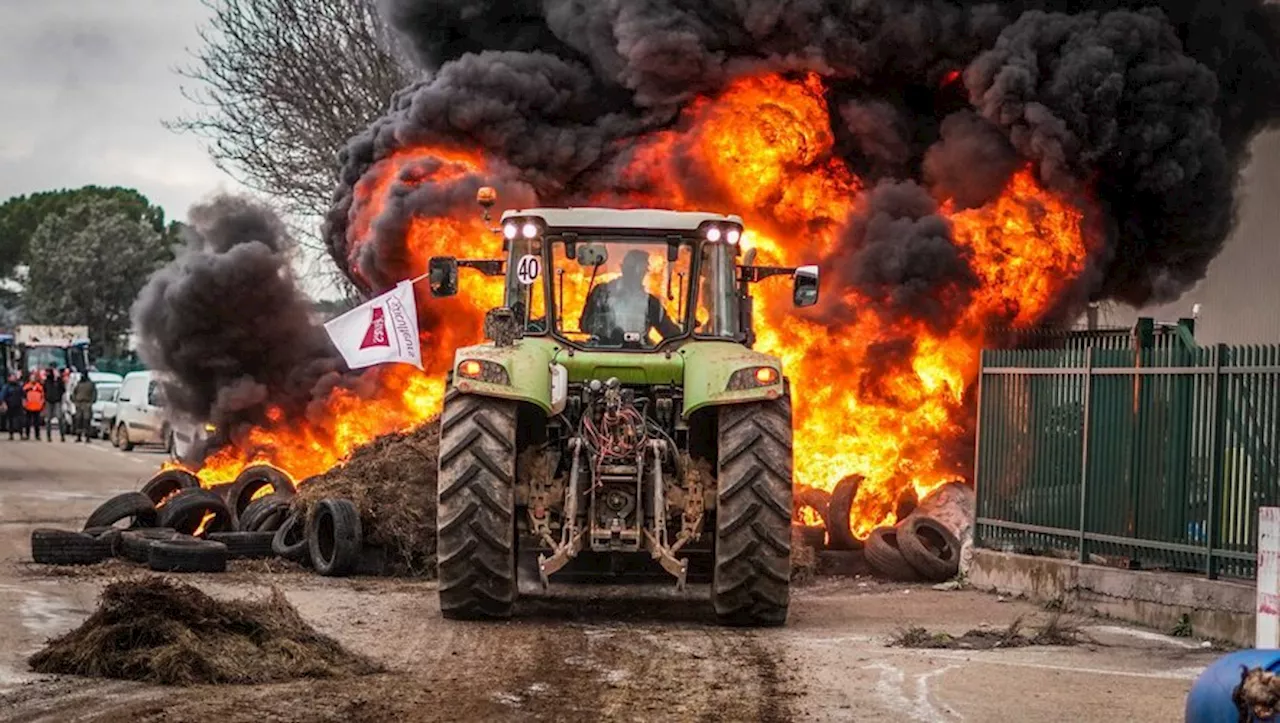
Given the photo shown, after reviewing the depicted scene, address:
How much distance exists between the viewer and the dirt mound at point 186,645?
1039 cm

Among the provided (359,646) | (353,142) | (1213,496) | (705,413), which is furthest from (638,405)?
(353,142)

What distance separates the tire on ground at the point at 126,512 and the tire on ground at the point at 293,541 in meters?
1.53

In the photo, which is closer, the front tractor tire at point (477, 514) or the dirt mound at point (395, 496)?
the front tractor tire at point (477, 514)

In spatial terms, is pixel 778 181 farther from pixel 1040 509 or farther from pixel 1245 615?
pixel 1245 615

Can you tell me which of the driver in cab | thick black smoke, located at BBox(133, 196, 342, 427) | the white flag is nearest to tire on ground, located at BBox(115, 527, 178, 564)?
the white flag

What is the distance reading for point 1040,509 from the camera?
16.5m

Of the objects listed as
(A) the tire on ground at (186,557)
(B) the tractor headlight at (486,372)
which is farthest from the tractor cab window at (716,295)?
(A) the tire on ground at (186,557)

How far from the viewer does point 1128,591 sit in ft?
47.7

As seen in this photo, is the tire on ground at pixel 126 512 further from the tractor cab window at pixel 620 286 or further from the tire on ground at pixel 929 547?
the tire on ground at pixel 929 547

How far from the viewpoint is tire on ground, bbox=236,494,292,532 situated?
18766 millimetres

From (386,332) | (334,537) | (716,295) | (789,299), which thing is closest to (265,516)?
(334,537)

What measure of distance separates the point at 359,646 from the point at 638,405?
329 cm

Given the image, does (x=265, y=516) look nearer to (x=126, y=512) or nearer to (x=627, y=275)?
(x=126, y=512)

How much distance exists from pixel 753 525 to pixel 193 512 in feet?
25.4
